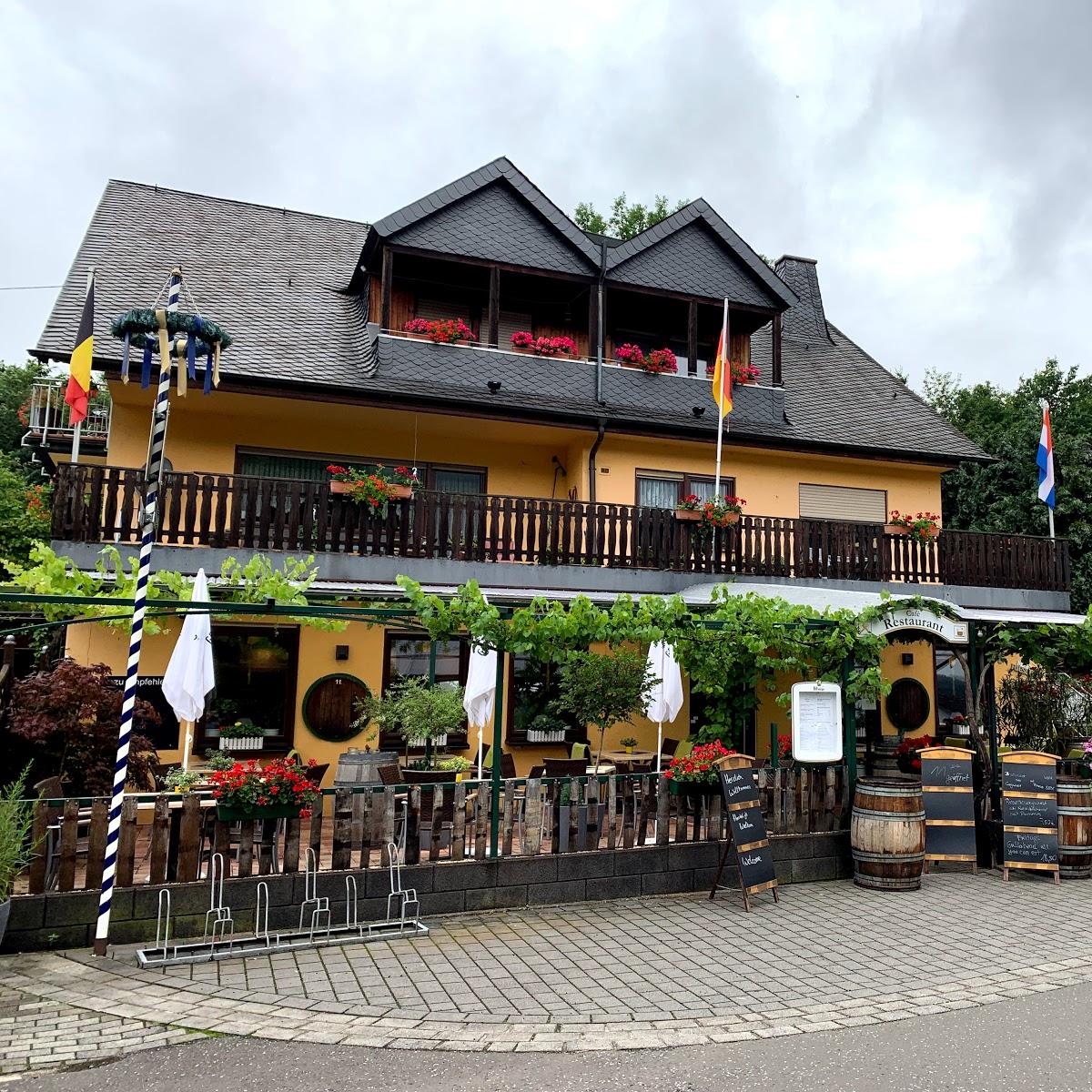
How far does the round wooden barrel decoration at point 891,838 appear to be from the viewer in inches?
344

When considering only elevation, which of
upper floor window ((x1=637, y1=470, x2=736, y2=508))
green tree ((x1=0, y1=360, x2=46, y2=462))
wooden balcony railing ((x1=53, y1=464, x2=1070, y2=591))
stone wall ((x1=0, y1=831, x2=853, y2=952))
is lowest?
stone wall ((x1=0, y1=831, x2=853, y2=952))

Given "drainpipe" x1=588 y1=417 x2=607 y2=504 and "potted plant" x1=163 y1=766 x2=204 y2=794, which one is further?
"drainpipe" x1=588 y1=417 x2=607 y2=504

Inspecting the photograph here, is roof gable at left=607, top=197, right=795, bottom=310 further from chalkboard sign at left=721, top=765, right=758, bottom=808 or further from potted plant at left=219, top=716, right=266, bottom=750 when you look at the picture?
chalkboard sign at left=721, top=765, right=758, bottom=808

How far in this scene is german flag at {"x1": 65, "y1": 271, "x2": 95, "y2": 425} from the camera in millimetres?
11234

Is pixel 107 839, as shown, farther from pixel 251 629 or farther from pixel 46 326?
pixel 46 326

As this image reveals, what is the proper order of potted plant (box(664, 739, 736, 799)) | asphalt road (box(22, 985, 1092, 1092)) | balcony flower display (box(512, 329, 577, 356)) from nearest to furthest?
asphalt road (box(22, 985, 1092, 1092)), potted plant (box(664, 739, 736, 799)), balcony flower display (box(512, 329, 577, 356))

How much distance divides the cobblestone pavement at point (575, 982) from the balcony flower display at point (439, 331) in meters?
9.89

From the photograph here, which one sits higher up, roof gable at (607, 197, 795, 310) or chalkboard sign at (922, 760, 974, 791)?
roof gable at (607, 197, 795, 310)

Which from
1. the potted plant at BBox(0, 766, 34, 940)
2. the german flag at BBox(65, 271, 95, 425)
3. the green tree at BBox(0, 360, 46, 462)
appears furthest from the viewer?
the green tree at BBox(0, 360, 46, 462)

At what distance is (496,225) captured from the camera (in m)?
15.8

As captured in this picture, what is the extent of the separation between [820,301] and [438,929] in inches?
784

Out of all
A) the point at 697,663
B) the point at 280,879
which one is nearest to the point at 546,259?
the point at 697,663

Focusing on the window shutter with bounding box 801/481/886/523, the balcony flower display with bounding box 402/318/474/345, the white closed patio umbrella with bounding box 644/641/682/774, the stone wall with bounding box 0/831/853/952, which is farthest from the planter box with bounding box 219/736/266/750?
the window shutter with bounding box 801/481/886/523

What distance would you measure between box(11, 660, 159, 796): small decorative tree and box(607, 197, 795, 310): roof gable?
1163 centimetres
